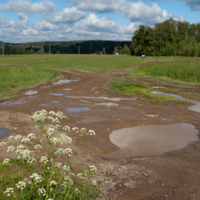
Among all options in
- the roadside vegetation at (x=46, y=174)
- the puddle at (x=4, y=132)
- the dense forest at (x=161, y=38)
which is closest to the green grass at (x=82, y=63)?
the puddle at (x=4, y=132)

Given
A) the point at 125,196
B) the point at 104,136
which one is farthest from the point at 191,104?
the point at 125,196

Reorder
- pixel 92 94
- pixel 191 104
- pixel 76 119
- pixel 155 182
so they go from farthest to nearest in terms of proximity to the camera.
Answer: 1. pixel 92 94
2. pixel 191 104
3. pixel 76 119
4. pixel 155 182

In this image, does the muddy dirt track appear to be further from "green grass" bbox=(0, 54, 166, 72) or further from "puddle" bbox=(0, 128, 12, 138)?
"green grass" bbox=(0, 54, 166, 72)

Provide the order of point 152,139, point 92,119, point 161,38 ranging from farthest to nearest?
point 161,38 < point 92,119 < point 152,139

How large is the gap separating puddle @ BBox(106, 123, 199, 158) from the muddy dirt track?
0.21 metres

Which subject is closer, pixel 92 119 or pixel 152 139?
pixel 152 139

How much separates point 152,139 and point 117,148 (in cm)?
134

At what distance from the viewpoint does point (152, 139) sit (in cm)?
673

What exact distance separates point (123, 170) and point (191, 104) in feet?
25.8

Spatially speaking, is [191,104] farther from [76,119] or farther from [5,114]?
[5,114]

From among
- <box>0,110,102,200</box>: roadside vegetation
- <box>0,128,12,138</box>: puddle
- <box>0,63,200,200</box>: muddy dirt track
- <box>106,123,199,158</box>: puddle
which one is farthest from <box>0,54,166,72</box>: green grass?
<box>0,110,102,200</box>: roadside vegetation

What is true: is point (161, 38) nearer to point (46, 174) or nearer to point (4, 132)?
point (4, 132)

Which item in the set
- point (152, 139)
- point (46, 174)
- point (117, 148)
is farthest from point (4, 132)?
point (152, 139)

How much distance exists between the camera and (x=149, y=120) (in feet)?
27.3
